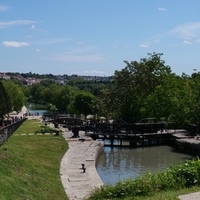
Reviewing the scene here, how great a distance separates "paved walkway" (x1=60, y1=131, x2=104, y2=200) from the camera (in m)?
17.8

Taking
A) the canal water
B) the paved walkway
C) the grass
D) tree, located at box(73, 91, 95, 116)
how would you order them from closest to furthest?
1. the grass
2. the paved walkway
3. the canal water
4. tree, located at box(73, 91, 95, 116)

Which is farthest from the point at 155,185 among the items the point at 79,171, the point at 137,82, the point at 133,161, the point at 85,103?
the point at 85,103

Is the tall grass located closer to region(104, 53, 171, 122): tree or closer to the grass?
the grass

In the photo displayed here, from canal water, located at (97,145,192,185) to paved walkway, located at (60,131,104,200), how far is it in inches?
47.9

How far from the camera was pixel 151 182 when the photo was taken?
13742mm

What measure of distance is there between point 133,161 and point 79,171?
437 inches

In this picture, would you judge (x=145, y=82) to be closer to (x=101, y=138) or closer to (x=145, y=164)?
(x=101, y=138)

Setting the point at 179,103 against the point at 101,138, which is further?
the point at 179,103

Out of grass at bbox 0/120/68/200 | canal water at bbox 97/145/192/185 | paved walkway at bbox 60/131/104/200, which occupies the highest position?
grass at bbox 0/120/68/200

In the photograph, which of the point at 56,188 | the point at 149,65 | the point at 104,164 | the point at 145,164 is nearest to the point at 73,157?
the point at 104,164

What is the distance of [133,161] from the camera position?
107 ft

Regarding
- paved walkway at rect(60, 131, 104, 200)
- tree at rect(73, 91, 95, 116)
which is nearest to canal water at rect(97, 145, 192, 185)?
paved walkway at rect(60, 131, 104, 200)

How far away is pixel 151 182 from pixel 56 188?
5257 millimetres

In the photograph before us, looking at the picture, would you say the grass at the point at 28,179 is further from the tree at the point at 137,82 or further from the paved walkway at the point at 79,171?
the tree at the point at 137,82
